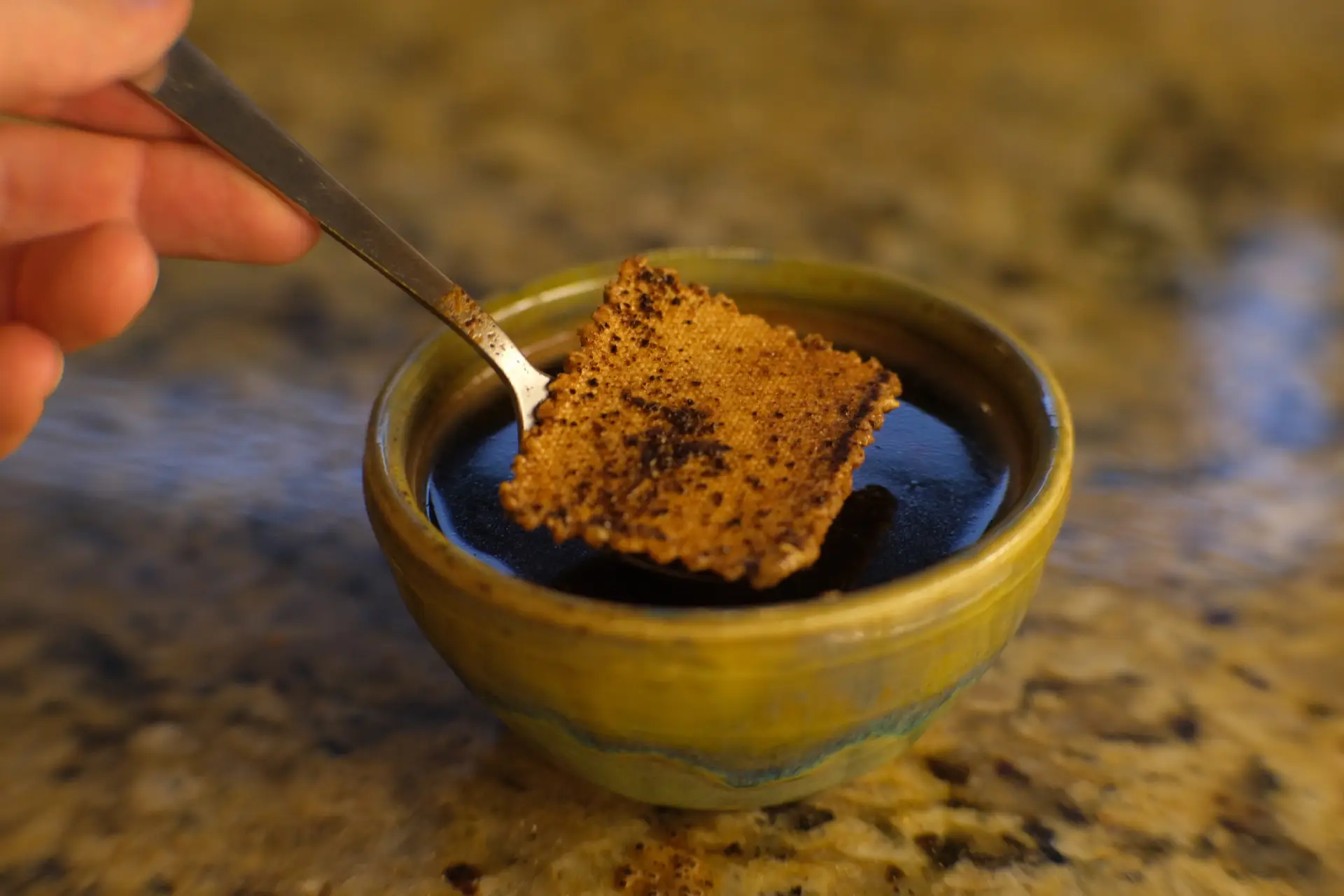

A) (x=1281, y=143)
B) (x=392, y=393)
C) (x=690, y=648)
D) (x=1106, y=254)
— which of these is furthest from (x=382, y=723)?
(x=1281, y=143)

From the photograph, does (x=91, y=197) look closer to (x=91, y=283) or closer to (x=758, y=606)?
Result: (x=91, y=283)

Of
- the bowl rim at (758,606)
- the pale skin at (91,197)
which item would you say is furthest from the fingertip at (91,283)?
the bowl rim at (758,606)

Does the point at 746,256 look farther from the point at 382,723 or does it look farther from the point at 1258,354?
the point at 1258,354

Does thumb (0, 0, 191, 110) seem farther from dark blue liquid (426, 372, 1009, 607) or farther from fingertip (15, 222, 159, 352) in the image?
dark blue liquid (426, 372, 1009, 607)

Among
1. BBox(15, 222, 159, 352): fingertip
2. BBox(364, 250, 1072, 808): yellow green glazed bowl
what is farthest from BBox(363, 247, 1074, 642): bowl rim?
BBox(15, 222, 159, 352): fingertip

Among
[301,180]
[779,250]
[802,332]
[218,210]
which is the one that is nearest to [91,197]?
[218,210]

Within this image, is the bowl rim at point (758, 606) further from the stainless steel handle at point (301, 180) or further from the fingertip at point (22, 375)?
the fingertip at point (22, 375)
